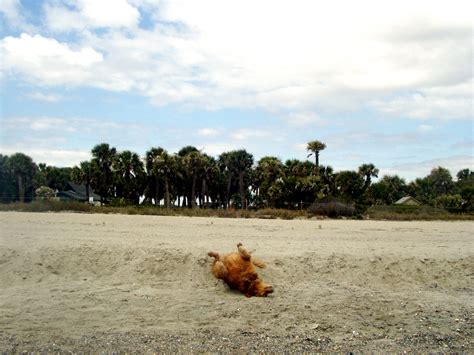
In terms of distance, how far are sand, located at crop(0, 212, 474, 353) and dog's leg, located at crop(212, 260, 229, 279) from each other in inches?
6.6

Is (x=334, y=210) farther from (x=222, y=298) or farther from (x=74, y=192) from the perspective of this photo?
(x=74, y=192)

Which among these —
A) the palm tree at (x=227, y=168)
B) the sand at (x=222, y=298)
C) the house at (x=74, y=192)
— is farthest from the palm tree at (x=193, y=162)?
the sand at (x=222, y=298)

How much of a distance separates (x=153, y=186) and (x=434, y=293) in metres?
51.1

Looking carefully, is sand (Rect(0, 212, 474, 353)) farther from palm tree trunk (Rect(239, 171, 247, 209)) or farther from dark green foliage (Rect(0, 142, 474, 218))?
palm tree trunk (Rect(239, 171, 247, 209))

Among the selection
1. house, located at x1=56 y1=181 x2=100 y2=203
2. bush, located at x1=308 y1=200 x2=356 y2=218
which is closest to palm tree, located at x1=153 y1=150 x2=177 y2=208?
house, located at x1=56 y1=181 x2=100 y2=203

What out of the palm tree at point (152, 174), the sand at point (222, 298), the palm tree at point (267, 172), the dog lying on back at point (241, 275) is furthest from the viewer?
the palm tree at point (152, 174)

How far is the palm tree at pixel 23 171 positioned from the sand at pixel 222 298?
125 feet

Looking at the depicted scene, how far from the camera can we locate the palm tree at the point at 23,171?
48.1 metres

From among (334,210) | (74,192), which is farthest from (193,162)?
(334,210)

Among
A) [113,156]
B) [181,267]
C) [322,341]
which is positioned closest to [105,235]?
[181,267]

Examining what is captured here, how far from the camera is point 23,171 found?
51000mm

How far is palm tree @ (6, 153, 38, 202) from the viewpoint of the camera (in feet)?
158

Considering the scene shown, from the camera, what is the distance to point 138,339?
7.02m

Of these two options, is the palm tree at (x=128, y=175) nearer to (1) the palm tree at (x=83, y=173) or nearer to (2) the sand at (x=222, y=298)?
(1) the palm tree at (x=83, y=173)
